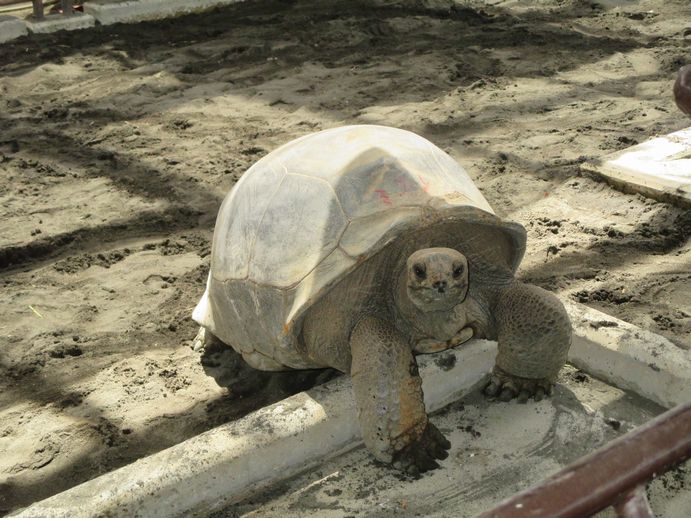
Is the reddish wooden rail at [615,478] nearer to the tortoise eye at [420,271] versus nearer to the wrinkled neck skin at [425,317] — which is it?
the tortoise eye at [420,271]

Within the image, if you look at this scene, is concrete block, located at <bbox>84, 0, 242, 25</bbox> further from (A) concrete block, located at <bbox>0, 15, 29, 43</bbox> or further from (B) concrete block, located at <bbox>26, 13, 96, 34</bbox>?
(A) concrete block, located at <bbox>0, 15, 29, 43</bbox>

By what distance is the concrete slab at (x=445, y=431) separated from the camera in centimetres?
226

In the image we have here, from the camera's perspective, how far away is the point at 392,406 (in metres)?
2.31

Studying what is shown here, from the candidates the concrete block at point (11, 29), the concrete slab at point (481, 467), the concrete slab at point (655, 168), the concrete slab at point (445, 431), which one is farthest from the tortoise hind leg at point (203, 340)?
the concrete block at point (11, 29)

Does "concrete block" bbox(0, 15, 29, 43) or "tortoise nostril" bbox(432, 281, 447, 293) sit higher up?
"concrete block" bbox(0, 15, 29, 43)

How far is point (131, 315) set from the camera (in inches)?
139

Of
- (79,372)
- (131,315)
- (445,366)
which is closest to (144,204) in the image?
(131,315)

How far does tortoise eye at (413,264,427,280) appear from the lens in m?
2.36

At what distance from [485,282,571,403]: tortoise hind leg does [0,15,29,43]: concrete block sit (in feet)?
19.9

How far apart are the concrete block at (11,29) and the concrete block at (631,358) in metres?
6.04

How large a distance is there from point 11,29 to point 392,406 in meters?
6.27

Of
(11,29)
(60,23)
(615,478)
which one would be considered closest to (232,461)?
(615,478)

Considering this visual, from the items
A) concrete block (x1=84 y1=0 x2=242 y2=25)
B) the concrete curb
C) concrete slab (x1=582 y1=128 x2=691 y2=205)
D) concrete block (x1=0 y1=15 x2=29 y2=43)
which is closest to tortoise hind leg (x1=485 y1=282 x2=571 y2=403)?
the concrete curb

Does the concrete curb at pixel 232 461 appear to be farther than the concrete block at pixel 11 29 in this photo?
No
